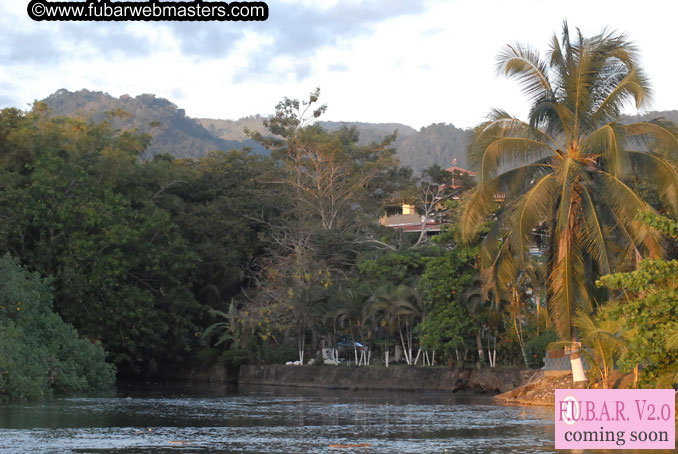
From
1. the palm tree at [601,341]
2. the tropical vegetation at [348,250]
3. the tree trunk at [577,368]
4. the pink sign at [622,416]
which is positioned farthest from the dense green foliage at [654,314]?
the tree trunk at [577,368]

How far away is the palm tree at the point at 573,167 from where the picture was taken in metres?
24.0

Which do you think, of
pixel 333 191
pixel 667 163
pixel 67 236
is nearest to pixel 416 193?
pixel 333 191

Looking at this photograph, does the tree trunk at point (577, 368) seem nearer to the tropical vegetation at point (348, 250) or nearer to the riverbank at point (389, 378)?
the tropical vegetation at point (348, 250)

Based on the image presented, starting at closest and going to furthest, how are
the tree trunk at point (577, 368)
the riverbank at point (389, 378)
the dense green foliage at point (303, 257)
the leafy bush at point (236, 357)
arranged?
1. the dense green foliage at point (303, 257)
2. the tree trunk at point (577, 368)
3. the riverbank at point (389, 378)
4. the leafy bush at point (236, 357)

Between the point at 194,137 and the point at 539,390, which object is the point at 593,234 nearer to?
the point at 539,390

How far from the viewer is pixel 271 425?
19484 millimetres

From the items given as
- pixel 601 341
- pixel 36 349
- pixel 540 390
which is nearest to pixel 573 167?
pixel 601 341

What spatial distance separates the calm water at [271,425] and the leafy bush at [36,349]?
1.14 m

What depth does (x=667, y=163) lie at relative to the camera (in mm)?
23766

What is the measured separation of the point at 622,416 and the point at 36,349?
20.3m

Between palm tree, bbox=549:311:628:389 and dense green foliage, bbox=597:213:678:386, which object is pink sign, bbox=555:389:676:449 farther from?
palm tree, bbox=549:311:628:389

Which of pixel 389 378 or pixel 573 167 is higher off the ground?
pixel 573 167

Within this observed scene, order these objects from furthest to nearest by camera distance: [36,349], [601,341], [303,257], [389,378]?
1. [303,257]
2. [389,378]
3. [36,349]
4. [601,341]

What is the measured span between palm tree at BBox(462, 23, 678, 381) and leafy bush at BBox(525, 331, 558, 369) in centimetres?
552
